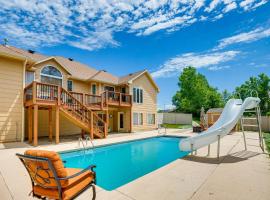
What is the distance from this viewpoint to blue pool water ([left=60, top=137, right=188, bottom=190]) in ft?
21.1

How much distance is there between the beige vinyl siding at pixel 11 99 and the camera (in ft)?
36.2

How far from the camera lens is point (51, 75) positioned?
14133 mm

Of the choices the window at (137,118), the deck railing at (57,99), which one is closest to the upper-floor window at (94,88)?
the deck railing at (57,99)

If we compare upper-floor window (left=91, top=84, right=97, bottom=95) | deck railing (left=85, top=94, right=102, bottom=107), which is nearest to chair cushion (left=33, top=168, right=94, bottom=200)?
deck railing (left=85, top=94, right=102, bottom=107)

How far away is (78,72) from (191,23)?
12.1 meters

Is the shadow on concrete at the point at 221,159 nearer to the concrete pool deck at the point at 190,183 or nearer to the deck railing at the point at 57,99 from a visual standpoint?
the concrete pool deck at the point at 190,183

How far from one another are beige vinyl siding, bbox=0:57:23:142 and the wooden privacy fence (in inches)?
902

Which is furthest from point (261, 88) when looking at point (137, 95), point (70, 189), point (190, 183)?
point (70, 189)

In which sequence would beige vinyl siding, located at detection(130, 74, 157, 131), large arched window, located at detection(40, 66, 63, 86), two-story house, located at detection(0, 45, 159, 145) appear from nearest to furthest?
two-story house, located at detection(0, 45, 159, 145)
large arched window, located at detection(40, 66, 63, 86)
beige vinyl siding, located at detection(130, 74, 157, 131)

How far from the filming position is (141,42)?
22.1 m

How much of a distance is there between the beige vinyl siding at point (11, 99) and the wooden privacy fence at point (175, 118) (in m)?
22.9

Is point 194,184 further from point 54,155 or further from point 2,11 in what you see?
point 2,11

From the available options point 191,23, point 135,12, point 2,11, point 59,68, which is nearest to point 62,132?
point 59,68

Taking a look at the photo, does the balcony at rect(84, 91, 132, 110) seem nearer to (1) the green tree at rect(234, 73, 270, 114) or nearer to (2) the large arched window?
(2) the large arched window
